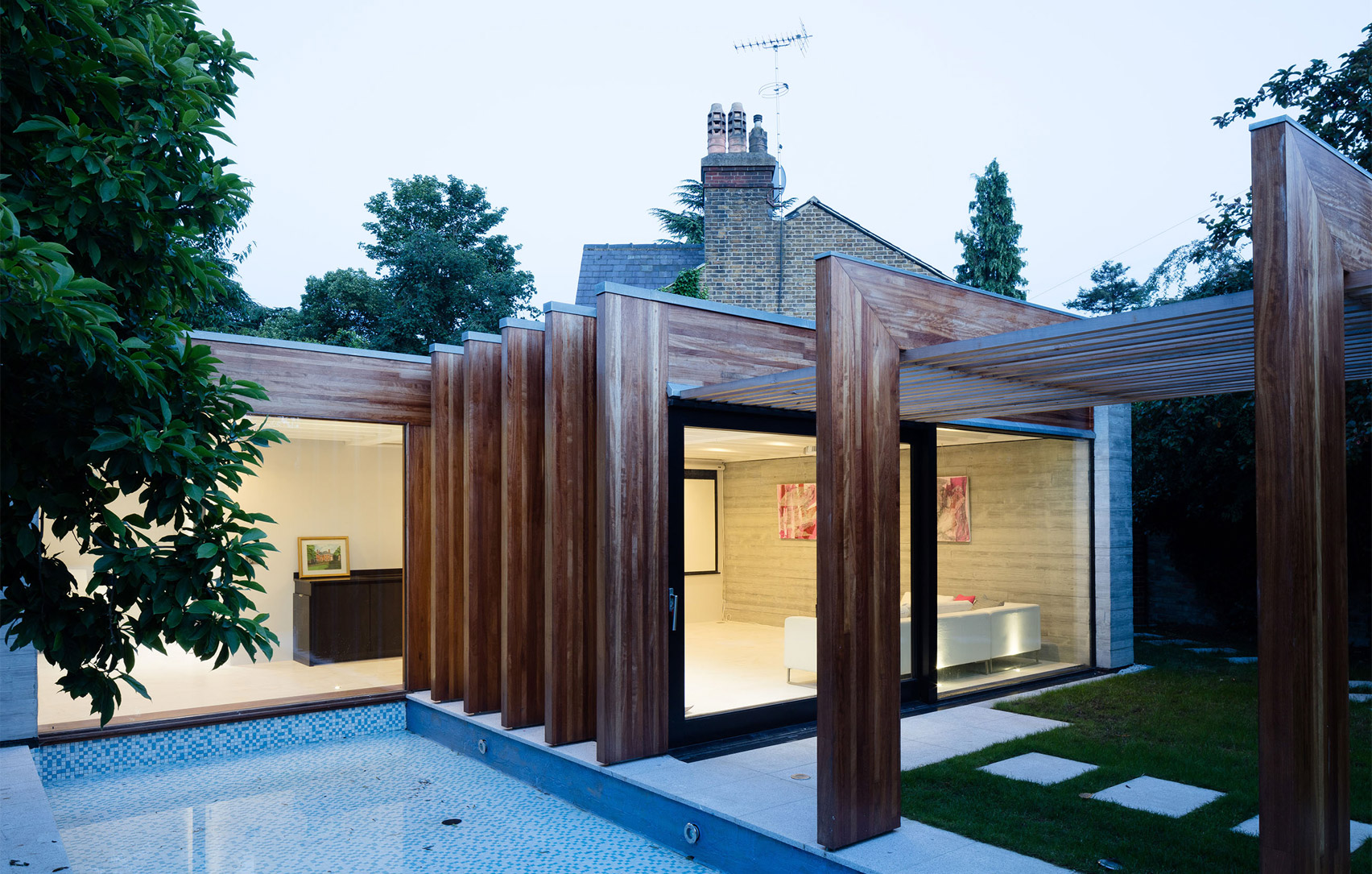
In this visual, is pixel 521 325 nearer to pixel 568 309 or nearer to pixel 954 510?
pixel 568 309

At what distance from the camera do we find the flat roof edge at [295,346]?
7402 millimetres

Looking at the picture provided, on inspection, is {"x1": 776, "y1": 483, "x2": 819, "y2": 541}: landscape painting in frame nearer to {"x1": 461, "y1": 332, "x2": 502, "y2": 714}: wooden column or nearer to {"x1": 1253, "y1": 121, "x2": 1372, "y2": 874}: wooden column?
{"x1": 461, "y1": 332, "x2": 502, "y2": 714}: wooden column

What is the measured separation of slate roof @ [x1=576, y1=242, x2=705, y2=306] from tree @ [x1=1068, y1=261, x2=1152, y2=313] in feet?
58.8

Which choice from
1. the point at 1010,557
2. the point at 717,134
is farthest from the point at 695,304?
the point at 717,134

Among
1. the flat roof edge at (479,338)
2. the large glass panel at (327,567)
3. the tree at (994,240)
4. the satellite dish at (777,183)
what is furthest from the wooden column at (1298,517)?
the tree at (994,240)

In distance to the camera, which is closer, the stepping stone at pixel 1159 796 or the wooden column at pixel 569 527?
the stepping stone at pixel 1159 796

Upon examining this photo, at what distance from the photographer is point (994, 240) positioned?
22.5 meters

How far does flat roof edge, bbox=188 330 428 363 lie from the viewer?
24.3 feet

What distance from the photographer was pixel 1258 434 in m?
3.18

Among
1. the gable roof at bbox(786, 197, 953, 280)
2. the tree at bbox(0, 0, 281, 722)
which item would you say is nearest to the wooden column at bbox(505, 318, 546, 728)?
the tree at bbox(0, 0, 281, 722)

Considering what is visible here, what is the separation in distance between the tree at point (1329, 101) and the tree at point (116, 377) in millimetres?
10703

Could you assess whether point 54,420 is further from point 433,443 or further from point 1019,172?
point 1019,172

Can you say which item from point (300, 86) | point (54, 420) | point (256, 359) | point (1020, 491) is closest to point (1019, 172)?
point (300, 86)

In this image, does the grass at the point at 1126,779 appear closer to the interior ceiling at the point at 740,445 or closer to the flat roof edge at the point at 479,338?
the interior ceiling at the point at 740,445
